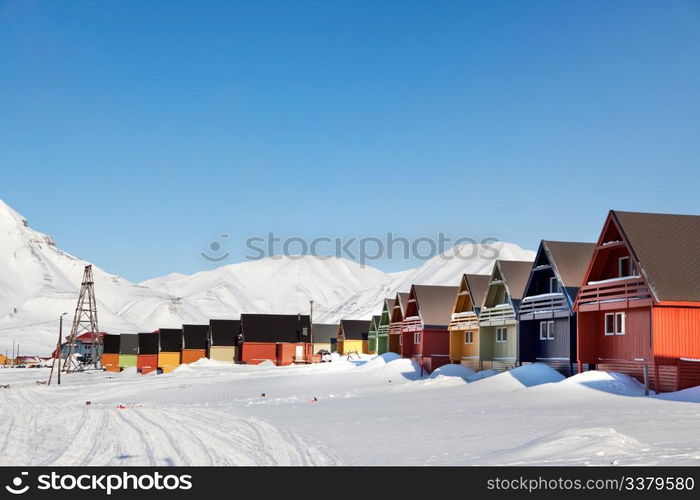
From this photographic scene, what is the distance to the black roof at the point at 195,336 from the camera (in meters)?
101

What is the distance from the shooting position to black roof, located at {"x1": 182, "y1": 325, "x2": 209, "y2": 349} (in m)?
101

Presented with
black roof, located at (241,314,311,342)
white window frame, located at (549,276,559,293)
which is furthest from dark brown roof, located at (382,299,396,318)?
white window frame, located at (549,276,559,293)

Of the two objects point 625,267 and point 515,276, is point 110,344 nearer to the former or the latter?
point 515,276

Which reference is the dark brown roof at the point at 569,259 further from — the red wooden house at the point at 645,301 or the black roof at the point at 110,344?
the black roof at the point at 110,344

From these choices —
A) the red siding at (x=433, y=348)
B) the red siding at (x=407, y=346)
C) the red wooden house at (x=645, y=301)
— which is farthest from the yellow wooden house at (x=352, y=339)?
the red wooden house at (x=645, y=301)

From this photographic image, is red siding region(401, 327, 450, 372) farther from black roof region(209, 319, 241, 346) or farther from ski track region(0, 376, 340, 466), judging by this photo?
black roof region(209, 319, 241, 346)

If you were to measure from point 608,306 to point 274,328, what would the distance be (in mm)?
64129

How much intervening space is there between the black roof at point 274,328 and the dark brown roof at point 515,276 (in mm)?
49395

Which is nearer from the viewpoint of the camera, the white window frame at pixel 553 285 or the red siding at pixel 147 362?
the white window frame at pixel 553 285
